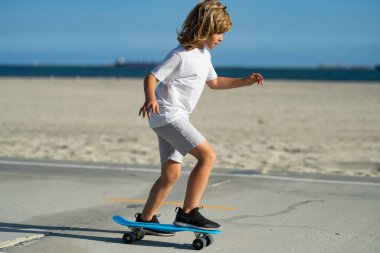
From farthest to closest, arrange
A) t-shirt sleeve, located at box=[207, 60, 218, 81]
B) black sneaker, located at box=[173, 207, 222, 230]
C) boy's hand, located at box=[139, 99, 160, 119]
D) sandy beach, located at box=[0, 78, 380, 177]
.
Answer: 1. sandy beach, located at box=[0, 78, 380, 177]
2. t-shirt sleeve, located at box=[207, 60, 218, 81]
3. black sneaker, located at box=[173, 207, 222, 230]
4. boy's hand, located at box=[139, 99, 160, 119]

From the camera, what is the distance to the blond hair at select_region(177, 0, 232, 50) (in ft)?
16.0

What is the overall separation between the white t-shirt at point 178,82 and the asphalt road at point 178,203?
100cm

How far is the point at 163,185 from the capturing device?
5145 mm

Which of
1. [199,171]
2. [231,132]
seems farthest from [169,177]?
[231,132]

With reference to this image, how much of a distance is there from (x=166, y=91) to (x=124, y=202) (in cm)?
209

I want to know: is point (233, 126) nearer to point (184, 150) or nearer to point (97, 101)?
point (97, 101)

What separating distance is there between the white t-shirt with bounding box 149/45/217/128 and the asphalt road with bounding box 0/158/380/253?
996 millimetres

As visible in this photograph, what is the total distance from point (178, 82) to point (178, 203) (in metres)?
1.99

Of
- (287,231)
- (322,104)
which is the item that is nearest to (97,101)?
(322,104)

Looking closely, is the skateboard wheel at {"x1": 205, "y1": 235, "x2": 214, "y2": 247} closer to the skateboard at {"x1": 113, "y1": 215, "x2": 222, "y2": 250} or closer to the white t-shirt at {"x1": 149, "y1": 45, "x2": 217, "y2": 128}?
the skateboard at {"x1": 113, "y1": 215, "x2": 222, "y2": 250}

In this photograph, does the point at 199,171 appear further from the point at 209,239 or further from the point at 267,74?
the point at 267,74

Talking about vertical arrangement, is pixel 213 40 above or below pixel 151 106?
above

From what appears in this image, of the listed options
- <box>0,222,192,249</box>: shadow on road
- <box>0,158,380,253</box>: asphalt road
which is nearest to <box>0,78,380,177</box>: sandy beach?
<box>0,158,380,253</box>: asphalt road

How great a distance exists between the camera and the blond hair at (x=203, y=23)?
488cm
